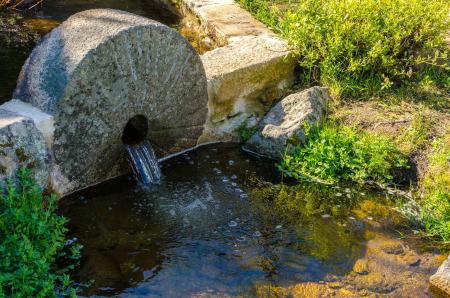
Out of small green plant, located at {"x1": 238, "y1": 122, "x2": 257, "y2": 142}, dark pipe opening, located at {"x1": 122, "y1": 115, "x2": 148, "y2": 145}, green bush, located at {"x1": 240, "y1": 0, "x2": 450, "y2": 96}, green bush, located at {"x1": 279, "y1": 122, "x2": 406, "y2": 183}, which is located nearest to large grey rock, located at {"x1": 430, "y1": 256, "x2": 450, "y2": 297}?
green bush, located at {"x1": 279, "y1": 122, "x2": 406, "y2": 183}

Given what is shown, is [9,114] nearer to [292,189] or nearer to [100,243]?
[100,243]

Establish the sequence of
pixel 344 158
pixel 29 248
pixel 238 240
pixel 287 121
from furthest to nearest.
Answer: pixel 287 121, pixel 344 158, pixel 238 240, pixel 29 248

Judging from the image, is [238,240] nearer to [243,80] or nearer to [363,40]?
[243,80]

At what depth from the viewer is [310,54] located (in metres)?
6.09

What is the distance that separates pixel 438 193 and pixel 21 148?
3335 millimetres

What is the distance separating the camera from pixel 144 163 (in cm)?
527

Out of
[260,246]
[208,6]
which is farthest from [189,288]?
[208,6]

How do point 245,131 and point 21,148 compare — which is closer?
point 21,148

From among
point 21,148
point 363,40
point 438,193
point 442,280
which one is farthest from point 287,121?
point 21,148

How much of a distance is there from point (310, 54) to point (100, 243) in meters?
3.00

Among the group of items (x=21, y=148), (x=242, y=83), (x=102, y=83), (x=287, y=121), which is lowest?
(x=287, y=121)

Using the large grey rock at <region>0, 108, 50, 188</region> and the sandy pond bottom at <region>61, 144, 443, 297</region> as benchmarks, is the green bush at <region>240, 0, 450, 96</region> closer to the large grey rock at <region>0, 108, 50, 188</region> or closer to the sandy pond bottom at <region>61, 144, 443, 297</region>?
the sandy pond bottom at <region>61, 144, 443, 297</region>

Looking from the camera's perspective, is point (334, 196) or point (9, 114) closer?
point (9, 114)

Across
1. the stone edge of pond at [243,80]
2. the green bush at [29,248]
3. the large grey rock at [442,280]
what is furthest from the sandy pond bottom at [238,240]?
the stone edge of pond at [243,80]
